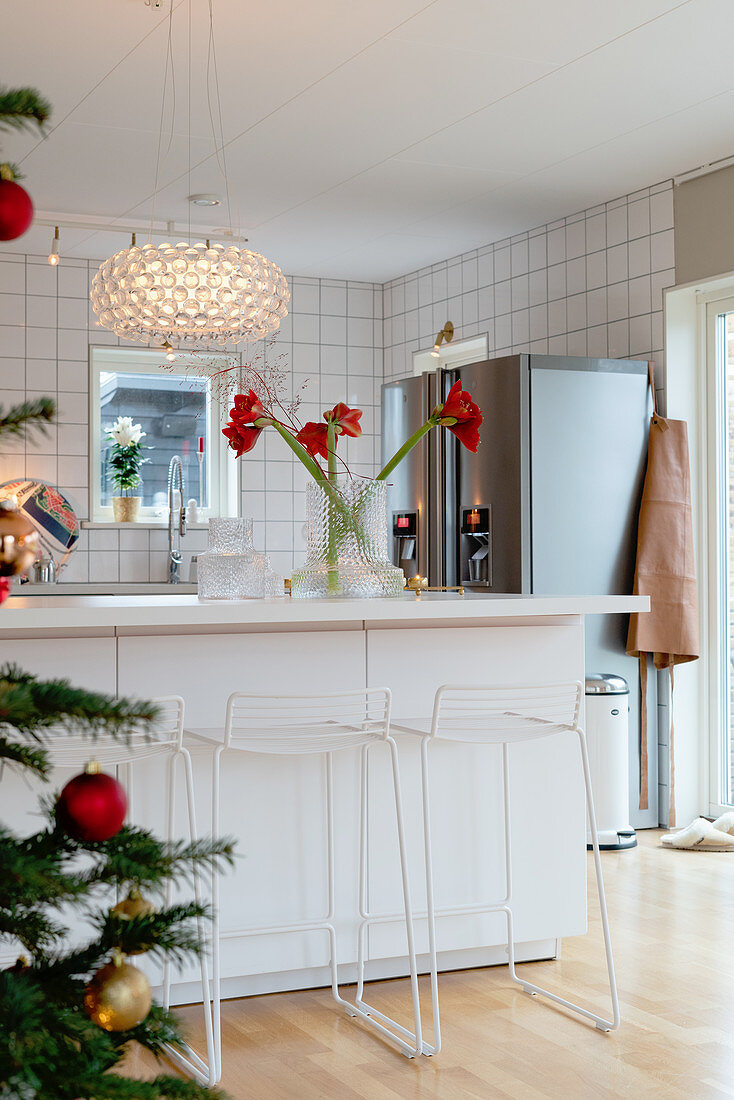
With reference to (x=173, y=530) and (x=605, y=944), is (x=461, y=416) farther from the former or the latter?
(x=173, y=530)

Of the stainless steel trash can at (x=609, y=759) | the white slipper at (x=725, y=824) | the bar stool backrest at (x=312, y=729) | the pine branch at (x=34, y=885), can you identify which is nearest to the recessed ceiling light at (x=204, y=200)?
the stainless steel trash can at (x=609, y=759)

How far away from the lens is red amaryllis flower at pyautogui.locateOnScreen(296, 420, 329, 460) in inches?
122

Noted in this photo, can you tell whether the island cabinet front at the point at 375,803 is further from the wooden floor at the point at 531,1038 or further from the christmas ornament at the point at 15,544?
the christmas ornament at the point at 15,544

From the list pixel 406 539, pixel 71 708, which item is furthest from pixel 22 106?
pixel 406 539

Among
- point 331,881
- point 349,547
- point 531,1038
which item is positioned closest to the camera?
point 531,1038

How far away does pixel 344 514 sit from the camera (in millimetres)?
3049

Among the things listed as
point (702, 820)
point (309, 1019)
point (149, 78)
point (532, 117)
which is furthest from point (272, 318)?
point (702, 820)

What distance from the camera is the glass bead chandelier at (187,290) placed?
3377 millimetres

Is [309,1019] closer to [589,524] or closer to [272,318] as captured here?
[272,318]

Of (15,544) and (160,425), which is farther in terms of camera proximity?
(160,425)

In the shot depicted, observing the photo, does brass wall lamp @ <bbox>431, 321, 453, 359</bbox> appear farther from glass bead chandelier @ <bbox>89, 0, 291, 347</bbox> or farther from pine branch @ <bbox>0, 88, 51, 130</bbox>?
pine branch @ <bbox>0, 88, 51, 130</bbox>

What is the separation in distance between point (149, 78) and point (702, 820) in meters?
3.32

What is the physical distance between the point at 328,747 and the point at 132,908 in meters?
1.65

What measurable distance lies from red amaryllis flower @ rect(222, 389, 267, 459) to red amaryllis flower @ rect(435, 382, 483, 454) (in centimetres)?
46
